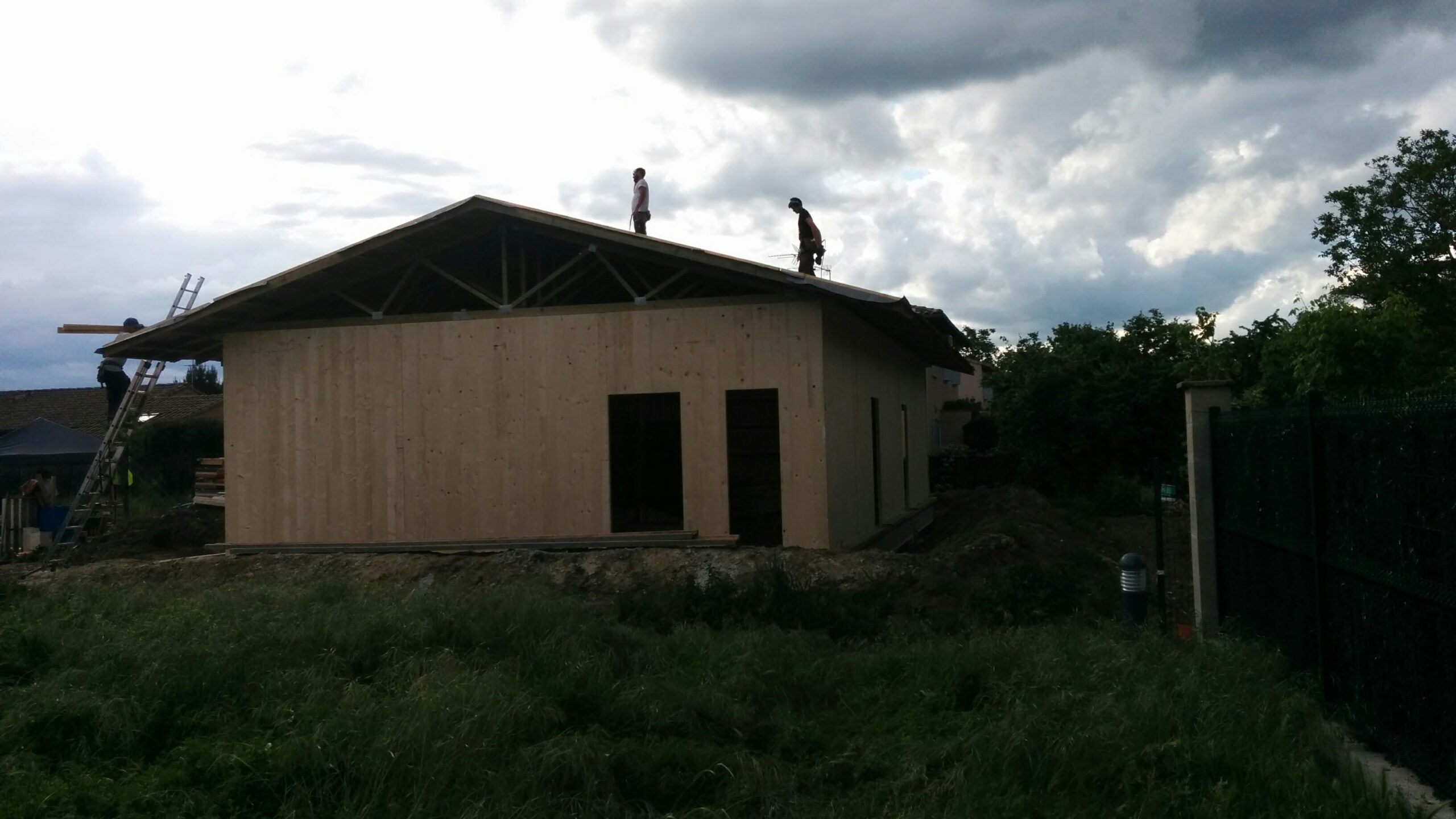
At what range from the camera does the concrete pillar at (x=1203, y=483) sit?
30.6ft

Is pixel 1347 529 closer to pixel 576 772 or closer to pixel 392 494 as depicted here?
pixel 576 772

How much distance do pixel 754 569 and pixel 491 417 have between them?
437 cm

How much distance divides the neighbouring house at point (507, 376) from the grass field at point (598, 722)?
5400 mm

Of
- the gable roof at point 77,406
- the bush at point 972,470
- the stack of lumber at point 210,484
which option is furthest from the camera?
the gable roof at point 77,406

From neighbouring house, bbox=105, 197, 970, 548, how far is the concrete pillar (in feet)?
14.1

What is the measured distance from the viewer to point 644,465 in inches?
822

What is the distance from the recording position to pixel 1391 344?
20562mm

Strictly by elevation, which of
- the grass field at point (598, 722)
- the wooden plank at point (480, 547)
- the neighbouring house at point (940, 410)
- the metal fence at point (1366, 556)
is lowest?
the grass field at point (598, 722)

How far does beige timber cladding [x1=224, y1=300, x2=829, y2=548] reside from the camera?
14.0 m

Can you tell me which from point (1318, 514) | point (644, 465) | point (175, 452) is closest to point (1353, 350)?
point (644, 465)

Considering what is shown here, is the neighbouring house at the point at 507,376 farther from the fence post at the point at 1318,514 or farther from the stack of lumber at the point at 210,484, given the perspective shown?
the stack of lumber at the point at 210,484

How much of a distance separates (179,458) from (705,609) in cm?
3057

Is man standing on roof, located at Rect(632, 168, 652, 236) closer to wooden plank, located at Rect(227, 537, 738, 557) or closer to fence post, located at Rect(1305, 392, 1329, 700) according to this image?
wooden plank, located at Rect(227, 537, 738, 557)

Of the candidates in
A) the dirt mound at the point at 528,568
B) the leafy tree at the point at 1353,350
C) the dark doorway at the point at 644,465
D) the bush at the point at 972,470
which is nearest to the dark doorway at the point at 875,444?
the dark doorway at the point at 644,465
